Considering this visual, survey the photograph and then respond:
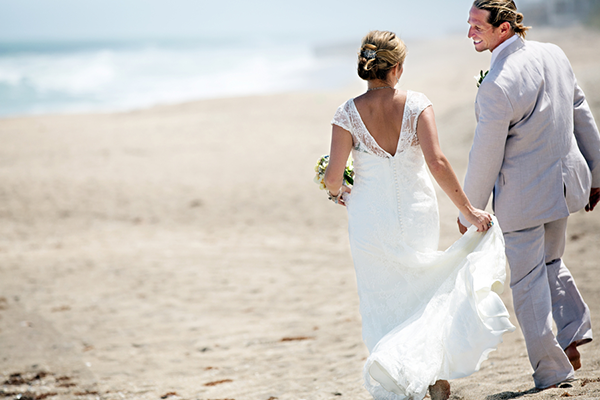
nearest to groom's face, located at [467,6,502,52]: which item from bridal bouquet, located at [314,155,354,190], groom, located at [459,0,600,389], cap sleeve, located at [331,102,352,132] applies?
groom, located at [459,0,600,389]

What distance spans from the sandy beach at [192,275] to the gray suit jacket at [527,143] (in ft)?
3.28

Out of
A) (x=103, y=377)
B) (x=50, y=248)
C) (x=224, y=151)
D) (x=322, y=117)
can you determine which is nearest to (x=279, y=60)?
(x=322, y=117)

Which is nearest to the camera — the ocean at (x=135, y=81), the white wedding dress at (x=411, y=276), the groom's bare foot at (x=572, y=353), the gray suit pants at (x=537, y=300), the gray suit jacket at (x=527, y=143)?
the white wedding dress at (x=411, y=276)

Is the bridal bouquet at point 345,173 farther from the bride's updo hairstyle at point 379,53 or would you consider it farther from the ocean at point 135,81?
the ocean at point 135,81

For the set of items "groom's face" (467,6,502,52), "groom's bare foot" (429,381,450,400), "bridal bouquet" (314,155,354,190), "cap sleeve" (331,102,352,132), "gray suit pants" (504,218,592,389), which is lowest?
"groom's bare foot" (429,381,450,400)

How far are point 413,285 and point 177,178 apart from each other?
8078 millimetres

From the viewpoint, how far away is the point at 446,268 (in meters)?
2.78

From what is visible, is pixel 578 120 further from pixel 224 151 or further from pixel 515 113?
pixel 224 151

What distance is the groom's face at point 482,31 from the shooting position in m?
2.81

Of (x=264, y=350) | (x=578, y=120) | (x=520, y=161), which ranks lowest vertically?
(x=264, y=350)

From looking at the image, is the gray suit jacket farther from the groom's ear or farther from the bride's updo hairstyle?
the bride's updo hairstyle

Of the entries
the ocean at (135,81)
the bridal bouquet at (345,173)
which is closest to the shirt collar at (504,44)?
the bridal bouquet at (345,173)

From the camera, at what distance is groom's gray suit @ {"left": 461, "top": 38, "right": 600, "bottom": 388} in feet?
9.11

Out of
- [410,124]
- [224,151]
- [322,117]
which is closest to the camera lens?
[410,124]
